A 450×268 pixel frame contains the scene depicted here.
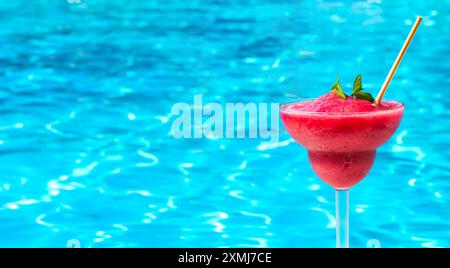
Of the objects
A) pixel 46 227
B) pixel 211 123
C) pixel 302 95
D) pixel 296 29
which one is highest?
pixel 296 29

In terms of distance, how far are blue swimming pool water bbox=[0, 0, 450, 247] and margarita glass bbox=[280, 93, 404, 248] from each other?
254 centimetres

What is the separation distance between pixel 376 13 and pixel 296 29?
1.06 m

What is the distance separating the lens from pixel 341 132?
1963 millimetres

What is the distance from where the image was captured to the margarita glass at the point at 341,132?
1.95 m

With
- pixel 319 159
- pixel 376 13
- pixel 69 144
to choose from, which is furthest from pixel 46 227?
pixel 376 13

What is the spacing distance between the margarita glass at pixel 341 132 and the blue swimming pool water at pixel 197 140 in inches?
100

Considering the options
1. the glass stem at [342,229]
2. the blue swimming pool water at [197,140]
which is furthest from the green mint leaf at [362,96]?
the blue swimming pool water at [197,140]

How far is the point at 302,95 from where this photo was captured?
22.0 feet

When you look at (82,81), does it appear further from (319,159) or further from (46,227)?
(319,159)

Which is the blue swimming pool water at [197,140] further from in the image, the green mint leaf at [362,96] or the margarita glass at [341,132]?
the green mint leaf at [362,96]

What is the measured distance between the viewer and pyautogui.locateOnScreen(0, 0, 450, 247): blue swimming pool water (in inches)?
187

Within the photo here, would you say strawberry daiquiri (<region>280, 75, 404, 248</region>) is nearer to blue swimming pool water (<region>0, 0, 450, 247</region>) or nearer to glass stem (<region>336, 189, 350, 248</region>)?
glass stem (<region>336, 189, 350, 248</region>)

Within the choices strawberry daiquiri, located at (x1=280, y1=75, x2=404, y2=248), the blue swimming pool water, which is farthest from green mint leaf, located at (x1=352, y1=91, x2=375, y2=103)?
the blue swimming pool water

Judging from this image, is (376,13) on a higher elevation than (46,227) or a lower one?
higher
